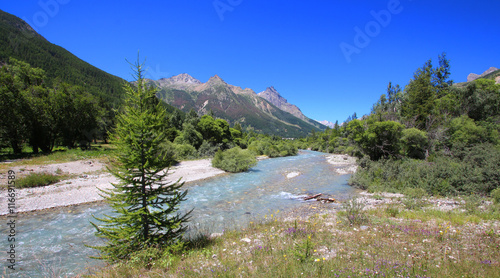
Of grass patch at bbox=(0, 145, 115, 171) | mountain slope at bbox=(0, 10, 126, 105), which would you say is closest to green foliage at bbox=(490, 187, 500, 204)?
grass patch at bbox=(0, 145, 115, 171)

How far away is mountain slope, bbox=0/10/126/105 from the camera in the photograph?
92.2 meters

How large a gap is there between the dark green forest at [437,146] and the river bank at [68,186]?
1671 centimetres

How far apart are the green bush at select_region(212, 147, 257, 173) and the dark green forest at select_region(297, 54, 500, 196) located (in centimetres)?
1365

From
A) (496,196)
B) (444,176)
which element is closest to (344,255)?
(496,196)

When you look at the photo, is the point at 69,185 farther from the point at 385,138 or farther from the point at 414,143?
the point at 414,143

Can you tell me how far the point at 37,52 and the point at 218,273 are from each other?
154 metres

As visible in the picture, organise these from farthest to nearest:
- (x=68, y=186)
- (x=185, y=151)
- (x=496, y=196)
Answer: (x=185, y=151) → (x=68, y=186) → (x=496, y=196)

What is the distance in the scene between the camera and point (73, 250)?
26.1ft

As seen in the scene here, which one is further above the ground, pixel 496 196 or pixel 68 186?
pixel 496 196

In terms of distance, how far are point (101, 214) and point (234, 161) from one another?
17.1 metres

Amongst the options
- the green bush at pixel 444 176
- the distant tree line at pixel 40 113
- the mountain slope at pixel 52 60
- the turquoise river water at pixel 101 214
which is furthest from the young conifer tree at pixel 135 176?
the mountain slope at pixel 52 60

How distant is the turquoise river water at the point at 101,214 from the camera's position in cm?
708

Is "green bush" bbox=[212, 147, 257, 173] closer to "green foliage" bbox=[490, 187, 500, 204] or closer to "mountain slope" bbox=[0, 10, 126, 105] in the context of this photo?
"green foliage" bbox=[490, 187, 500, 204]

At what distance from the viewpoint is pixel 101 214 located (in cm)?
1182
